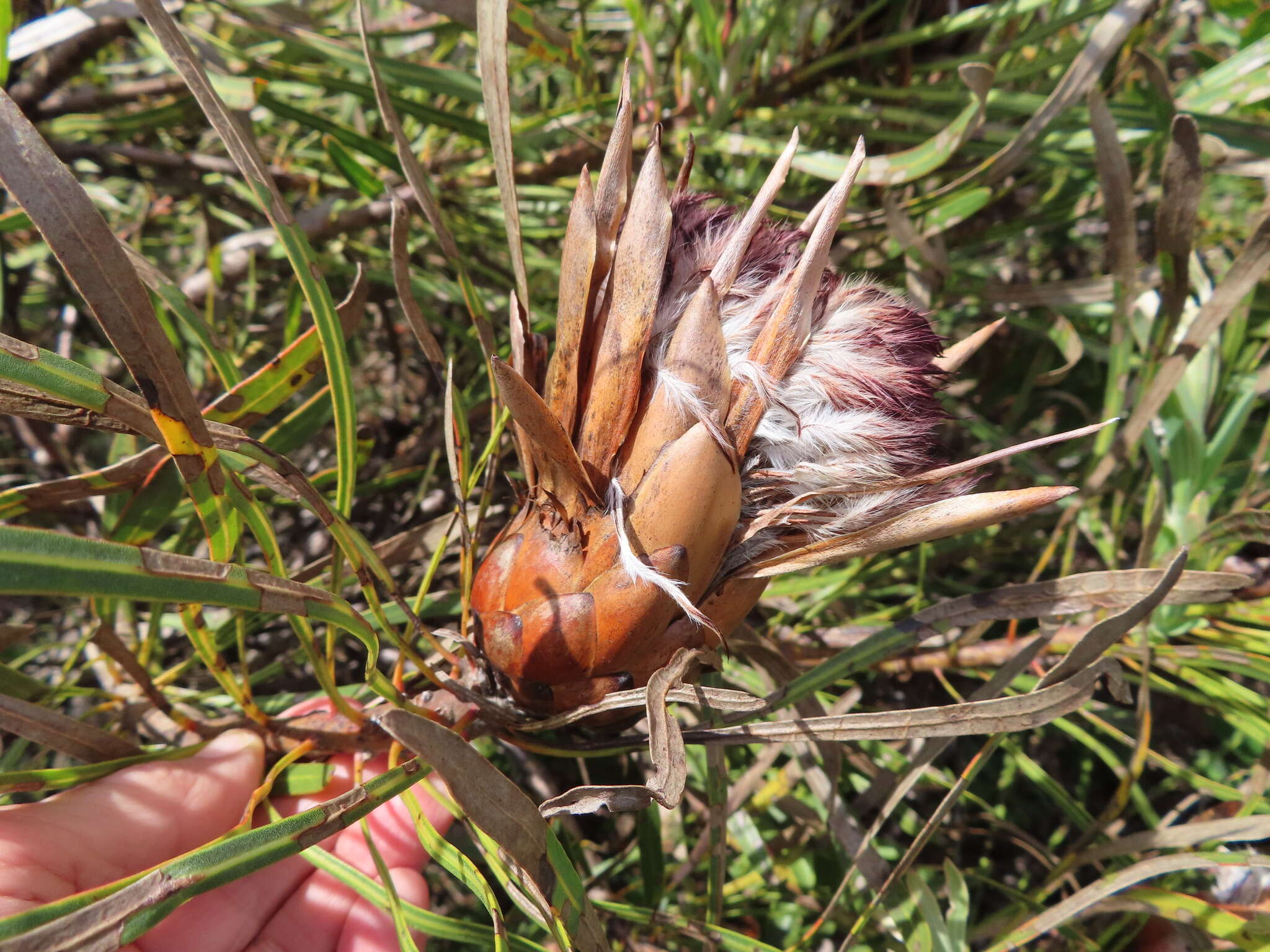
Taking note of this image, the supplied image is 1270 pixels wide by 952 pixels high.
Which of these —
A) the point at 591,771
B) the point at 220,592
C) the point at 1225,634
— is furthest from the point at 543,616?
the point at 1225,634

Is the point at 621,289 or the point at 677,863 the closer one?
the point at 621,289

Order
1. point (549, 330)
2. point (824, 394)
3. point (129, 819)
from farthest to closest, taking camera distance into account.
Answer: point (549, 330)
point (129, 819)
point (824, 394)

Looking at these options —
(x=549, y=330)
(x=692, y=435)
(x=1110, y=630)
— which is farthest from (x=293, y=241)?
(x=1110, y=630)

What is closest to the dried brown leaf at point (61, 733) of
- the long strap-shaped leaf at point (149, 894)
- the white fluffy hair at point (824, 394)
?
the long strap-shaped leaf at point (149, 894)

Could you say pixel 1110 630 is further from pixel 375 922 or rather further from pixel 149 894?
pixel 375 922

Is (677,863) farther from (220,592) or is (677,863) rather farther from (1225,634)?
(220,592)

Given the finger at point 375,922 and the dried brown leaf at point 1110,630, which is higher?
the dried brown leaf at point 1110,630

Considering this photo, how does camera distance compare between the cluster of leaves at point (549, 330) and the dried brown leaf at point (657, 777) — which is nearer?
the dried brown leaf at point (657, 777)

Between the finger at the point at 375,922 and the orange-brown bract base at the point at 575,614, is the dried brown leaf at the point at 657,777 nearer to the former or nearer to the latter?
the orange-brown bract base at the point at 575,614
